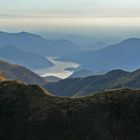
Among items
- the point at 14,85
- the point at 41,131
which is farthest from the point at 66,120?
the point at 14,85

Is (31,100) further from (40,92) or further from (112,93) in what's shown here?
(112,93)

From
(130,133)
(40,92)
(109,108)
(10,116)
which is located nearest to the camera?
(130,133)

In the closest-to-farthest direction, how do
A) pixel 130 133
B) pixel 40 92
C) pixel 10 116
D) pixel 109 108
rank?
pixel 130 133
pixel 109 108
pixel 10 116
pixel 40 92

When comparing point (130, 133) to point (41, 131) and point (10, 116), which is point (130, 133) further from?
point (10, 116)

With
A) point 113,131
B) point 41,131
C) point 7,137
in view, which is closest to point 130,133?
point 113,131

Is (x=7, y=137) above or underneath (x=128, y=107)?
underneath

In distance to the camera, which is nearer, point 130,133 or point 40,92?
point 130,133
